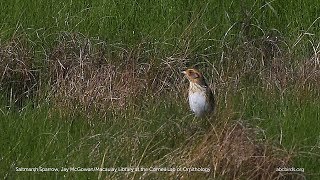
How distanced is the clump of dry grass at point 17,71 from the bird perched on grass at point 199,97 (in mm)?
1639

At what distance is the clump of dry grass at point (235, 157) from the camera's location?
6320 millimetres

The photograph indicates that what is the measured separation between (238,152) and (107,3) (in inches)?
146

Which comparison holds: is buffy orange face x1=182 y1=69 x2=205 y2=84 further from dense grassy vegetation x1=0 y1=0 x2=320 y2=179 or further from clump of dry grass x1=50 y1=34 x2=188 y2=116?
clump of dry grass x1=50 y1=34 x2=188 y2=116

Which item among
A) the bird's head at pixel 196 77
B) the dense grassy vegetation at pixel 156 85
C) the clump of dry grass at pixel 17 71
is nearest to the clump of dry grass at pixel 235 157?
the dense grassy vegetation at pixel 156 85

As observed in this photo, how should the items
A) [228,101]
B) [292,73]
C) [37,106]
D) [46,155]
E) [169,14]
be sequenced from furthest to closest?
[169,14], [292,73], [37,106], [228,101], [46,155]

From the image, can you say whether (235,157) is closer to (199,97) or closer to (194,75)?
(199,97)

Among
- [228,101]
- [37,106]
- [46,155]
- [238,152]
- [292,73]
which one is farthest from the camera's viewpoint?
[292,73]

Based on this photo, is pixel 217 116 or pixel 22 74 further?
pixel 22 74

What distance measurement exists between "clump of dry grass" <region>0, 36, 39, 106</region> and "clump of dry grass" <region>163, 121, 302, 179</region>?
2.11 metres

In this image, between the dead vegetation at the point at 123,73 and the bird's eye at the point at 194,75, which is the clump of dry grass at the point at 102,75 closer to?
the dead vegetation at the point at 123,73

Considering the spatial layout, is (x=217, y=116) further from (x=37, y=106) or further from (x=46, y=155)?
(x=37, y=106)

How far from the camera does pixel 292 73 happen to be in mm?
8406

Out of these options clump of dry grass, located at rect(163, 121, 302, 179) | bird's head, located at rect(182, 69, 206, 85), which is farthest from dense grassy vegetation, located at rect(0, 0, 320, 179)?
bird's head, located at rect(182, 69, 206, 85)

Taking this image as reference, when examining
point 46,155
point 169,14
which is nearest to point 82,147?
point 46,155
